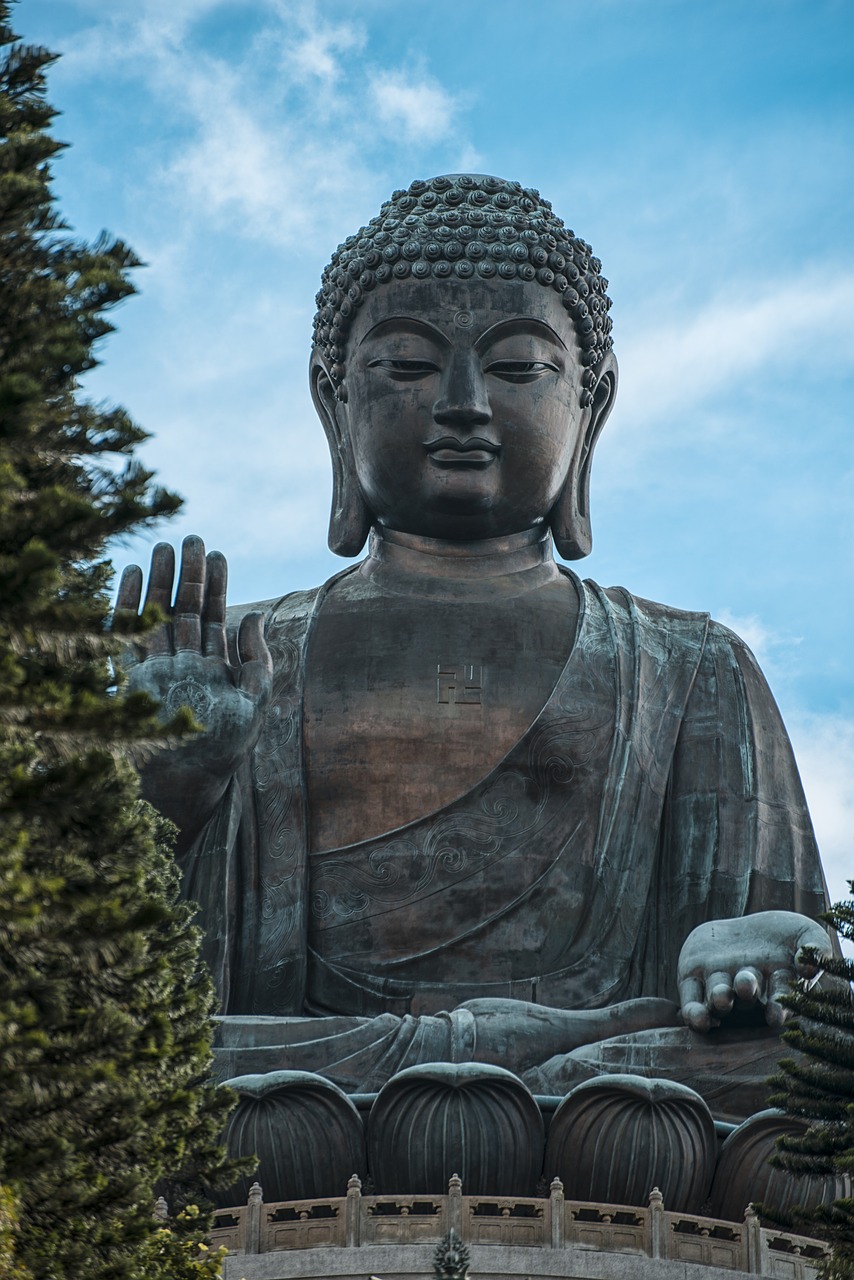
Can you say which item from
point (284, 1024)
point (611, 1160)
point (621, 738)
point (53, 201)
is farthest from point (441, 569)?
point (53, 201)

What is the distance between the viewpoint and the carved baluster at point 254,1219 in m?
13.7

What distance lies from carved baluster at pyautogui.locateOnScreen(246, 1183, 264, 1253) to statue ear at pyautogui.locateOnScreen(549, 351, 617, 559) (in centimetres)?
553

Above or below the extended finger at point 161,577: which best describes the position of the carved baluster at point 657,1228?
below

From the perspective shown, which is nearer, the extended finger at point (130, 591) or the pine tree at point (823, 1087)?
the pine tree at point (823, 1087)

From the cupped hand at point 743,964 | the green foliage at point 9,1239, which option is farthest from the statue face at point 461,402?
the green foliage at point 9,1239

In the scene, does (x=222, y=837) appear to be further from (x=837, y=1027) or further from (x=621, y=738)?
(x=837, y=1027)

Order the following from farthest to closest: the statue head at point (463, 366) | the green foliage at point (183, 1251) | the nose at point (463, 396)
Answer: the statue head at point (463, 366), the nose at point (463, 396), the green foliage at point (183, 1251)

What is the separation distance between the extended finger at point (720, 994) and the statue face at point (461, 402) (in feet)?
11.9

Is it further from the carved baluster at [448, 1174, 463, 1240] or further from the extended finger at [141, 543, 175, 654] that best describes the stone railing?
the extended finger at [141, 543, 175, 654]

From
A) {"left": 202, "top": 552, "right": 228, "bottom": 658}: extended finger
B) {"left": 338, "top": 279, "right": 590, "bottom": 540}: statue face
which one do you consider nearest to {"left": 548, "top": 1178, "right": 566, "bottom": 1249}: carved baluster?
{"left": 202, "top": 552, "right": 228, "bottom": 658}: extended finger

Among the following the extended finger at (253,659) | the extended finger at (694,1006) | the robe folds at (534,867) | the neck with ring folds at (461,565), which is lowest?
the extended finger at (694,1006)

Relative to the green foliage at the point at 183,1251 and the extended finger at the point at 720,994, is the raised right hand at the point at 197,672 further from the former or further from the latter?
the green foliage at the point at 183,1251

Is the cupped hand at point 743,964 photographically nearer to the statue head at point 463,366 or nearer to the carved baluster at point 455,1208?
the carved baluster at point 455,1208

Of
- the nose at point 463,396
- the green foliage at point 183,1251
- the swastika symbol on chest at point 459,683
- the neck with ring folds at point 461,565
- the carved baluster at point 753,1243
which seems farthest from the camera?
the neck with ring folds at point 461,565
